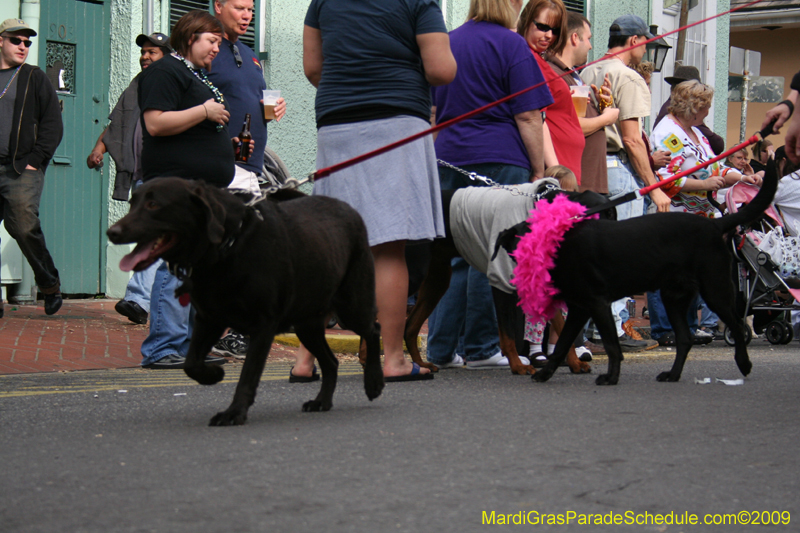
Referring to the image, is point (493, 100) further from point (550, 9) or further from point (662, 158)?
point (662, 158)

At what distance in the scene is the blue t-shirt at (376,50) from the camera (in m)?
4.99

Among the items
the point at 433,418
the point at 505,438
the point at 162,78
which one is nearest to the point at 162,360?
the point at 162,78

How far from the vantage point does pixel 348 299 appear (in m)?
4.18

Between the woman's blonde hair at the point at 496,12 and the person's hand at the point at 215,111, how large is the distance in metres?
1.57

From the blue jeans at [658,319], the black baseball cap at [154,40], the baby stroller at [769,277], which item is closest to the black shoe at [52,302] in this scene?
the black baseball cap at [154,40]

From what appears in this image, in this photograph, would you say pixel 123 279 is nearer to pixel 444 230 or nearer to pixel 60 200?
pixel 60 200

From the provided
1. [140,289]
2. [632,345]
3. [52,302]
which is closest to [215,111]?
[140,289]

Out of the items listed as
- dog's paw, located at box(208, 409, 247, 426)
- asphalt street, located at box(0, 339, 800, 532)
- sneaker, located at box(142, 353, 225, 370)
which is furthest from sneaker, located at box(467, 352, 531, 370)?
dog's paw, located at box(208, 409, 247, 426)

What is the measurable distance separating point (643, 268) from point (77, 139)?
655 cm

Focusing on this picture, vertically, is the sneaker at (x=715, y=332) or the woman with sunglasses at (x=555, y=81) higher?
the woman with sunglasses at (x=555, y=81)

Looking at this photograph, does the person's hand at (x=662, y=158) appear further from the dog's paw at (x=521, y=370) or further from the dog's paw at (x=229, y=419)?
the dog's paw at (x=229, y=419)

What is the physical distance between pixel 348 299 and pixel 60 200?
6484 millimetres

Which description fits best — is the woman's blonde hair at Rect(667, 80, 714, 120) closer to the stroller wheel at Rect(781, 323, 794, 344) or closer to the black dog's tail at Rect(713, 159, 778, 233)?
the stroller wheel at Rect(781, 323, 794, 344)

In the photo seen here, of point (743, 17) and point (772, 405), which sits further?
point (743, 17)
